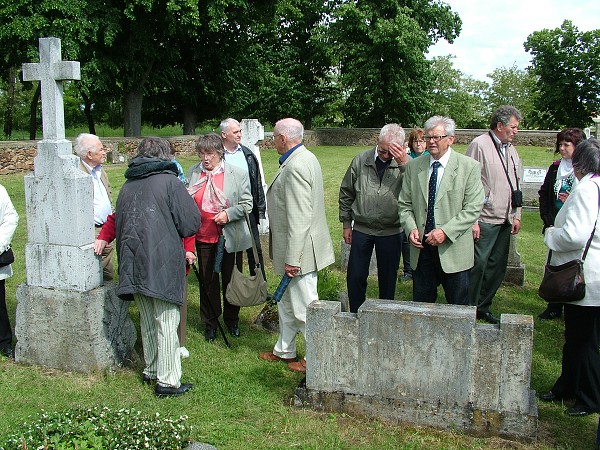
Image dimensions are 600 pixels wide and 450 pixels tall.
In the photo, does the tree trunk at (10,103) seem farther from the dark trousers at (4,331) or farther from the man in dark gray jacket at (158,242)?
the man in dark gray jacket at (158,242)

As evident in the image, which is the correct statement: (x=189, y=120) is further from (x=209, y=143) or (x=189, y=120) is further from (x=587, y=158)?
(x=587, y=158)

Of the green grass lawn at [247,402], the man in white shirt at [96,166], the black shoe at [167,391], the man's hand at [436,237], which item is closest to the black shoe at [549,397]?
the green grass lawn at [247,402]

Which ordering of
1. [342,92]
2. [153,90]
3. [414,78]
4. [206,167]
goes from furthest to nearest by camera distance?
[342,92] < [414,78] < [153,90] < [206,167]

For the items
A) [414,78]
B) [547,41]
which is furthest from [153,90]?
[547,41]

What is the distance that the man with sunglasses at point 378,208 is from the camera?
5.40 metres

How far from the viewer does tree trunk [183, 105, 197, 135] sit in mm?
30562

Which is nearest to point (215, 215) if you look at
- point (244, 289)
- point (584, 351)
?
point (244, 289)

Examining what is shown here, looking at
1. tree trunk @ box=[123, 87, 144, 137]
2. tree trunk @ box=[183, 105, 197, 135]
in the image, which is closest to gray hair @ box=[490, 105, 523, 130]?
tree trunk @ box=[123, 87, 144, 137]

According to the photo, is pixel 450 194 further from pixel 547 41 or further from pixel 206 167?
pixel 547 41

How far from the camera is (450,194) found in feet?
16.2

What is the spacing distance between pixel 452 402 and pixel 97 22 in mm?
20972

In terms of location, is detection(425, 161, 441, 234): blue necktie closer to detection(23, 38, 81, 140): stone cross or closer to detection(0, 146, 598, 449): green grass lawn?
detection(0, 146, 598, 449): green grass lawn

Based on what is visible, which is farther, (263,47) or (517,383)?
(263,47)

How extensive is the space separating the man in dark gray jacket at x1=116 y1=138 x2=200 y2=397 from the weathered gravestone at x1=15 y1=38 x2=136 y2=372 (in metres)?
0.53
